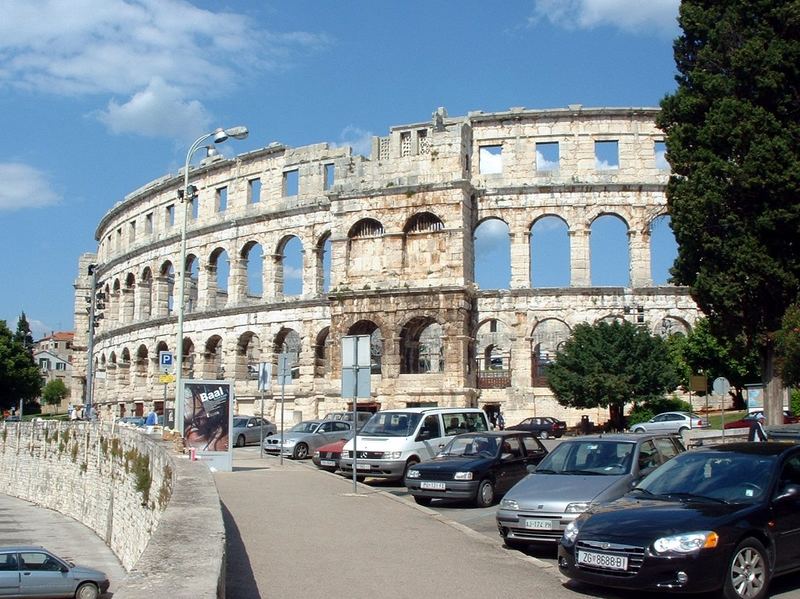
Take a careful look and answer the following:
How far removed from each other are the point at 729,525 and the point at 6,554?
1811cm

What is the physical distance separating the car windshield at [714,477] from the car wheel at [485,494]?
18.9 feet

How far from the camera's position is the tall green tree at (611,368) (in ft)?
117

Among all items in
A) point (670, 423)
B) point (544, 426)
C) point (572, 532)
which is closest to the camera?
point (572, 532)

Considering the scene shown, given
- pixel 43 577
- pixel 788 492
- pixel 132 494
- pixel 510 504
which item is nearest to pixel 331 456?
pixel 132 494

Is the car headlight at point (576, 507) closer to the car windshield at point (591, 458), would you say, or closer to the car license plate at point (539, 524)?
the car license plate at point (539, 524)

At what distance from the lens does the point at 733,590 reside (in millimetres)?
7980

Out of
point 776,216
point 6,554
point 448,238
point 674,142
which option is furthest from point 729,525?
point 448,238

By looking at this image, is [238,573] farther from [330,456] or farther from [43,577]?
[330,456]

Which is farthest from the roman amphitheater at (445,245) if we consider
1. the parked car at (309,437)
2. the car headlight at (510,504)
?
the car headlight at (510,504)

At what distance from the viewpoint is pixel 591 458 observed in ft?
40.6

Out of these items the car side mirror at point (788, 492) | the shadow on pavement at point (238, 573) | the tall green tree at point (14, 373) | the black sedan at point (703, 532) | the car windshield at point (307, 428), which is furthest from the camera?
the tall green tree at point (14, 373)

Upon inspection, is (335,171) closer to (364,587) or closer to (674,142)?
(674,142)

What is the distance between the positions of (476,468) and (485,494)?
504mm

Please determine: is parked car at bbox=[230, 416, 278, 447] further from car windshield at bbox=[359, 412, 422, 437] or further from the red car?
car windshield at bbox=[359, 412, 422, 437]
